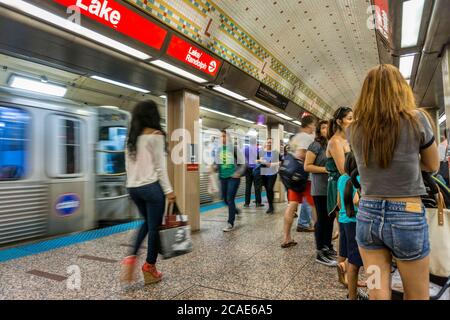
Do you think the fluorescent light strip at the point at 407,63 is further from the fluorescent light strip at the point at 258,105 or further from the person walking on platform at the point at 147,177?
the person walking on platform at the point at 147,177

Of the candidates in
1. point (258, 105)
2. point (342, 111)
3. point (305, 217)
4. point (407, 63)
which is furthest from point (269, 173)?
point (342, 111)

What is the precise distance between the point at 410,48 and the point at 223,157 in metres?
3.16

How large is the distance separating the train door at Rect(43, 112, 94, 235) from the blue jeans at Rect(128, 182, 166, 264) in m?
2.44

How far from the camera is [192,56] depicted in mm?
4215

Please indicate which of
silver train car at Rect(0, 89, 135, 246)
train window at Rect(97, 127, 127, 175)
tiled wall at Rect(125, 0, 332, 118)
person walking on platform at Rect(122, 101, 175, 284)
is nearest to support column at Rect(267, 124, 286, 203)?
tiled wall at Rect(125, 0, 332, 118)

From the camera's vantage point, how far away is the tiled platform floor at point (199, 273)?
2494 millimetres

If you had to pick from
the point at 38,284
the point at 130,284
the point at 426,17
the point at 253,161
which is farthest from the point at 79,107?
the point at 426,17

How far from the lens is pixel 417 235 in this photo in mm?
1307

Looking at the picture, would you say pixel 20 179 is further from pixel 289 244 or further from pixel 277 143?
pixel 277 143

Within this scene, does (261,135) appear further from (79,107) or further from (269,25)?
(79,107)

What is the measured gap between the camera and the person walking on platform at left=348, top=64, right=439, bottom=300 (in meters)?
1.32

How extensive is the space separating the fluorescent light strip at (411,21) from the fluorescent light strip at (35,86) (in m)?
5.88

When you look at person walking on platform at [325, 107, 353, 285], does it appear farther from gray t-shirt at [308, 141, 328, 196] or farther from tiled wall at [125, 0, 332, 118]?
tiled wall at [125, 0, 332, 118]

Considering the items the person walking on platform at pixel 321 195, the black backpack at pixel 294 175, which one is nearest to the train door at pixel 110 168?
the black backpack at pixel 294 175
